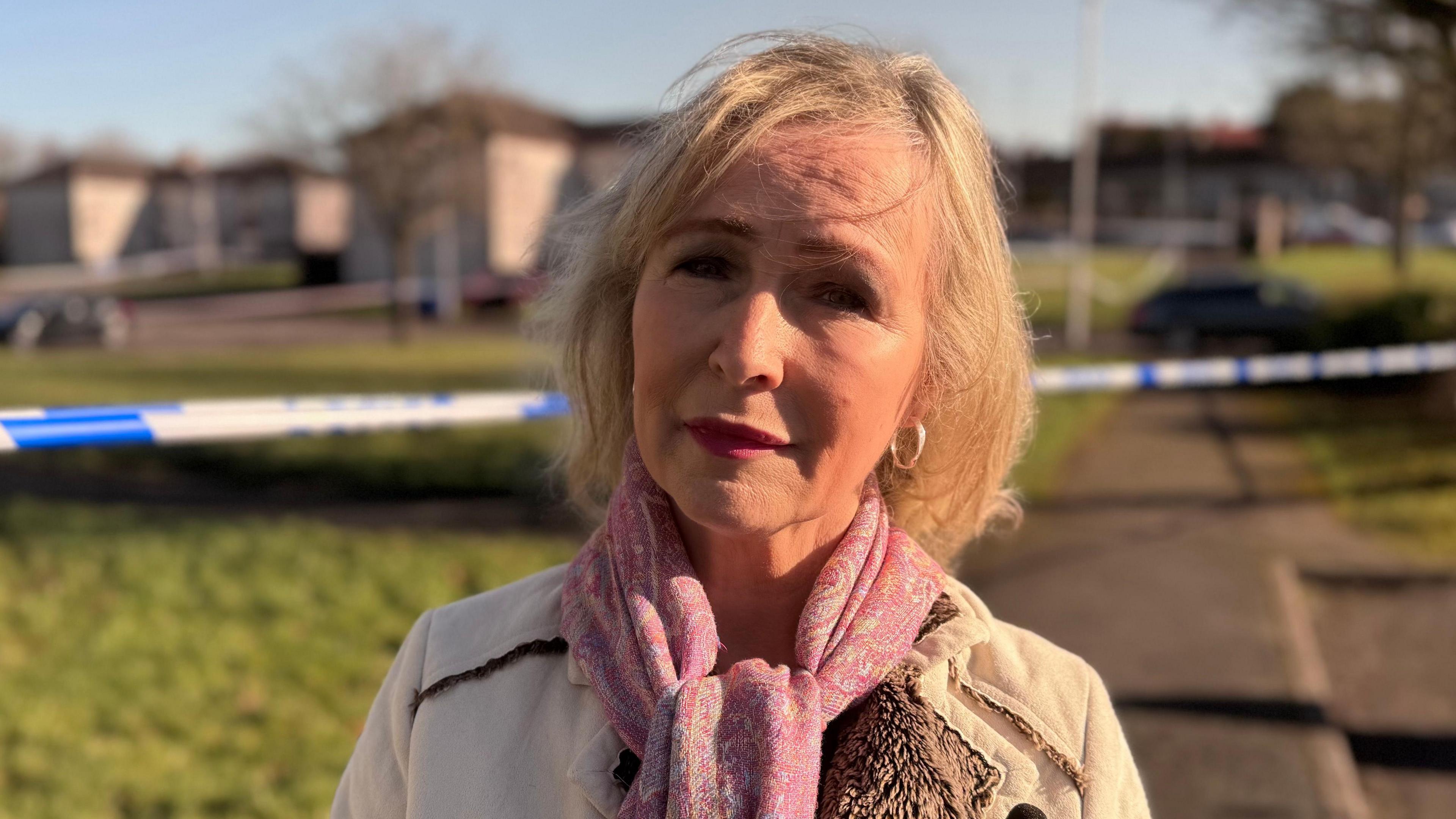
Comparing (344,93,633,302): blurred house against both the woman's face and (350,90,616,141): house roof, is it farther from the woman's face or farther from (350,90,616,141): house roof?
the woman's face

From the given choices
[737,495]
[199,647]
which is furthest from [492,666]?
[199,647]

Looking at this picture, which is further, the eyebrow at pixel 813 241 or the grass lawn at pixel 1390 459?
the grass lawn at pixel 1390 459

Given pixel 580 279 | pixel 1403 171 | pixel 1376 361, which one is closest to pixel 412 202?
pixel 1376 361

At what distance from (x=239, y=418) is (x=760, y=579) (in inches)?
55.6

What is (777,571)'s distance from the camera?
1.74m

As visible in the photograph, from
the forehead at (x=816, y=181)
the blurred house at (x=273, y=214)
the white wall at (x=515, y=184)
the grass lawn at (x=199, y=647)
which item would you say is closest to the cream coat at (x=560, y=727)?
the forehead at (x=816, y=181)

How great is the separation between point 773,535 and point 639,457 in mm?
236

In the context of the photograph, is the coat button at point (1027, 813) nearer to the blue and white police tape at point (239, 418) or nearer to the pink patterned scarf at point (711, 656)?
the pink patterned scarf at point (711, 656)

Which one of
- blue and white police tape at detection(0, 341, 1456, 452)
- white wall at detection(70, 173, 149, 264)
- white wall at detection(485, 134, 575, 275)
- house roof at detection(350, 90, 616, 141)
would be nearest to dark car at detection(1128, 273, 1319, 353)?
house roof at detection(350, 90, 616, 141)

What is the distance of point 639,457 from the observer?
1779mm

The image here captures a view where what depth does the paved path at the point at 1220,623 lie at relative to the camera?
471 centimetres

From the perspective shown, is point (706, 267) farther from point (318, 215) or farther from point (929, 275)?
point (318, 215)

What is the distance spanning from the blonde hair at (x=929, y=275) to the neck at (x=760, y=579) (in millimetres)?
266

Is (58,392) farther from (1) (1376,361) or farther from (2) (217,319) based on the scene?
(2) (217,319)
